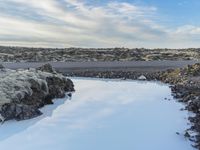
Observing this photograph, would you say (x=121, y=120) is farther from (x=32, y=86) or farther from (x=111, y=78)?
(x=111, y=78)

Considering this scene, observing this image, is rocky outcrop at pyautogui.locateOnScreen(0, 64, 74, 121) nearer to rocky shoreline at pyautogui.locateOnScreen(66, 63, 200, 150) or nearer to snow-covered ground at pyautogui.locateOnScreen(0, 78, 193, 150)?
snow-covered ground at pyautogui.locateOnScreen(0, 78, 193, 150)

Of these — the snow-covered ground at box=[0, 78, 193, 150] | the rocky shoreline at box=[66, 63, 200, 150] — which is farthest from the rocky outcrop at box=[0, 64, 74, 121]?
the rocky shoreline at box=[66, 63, 200, 150]

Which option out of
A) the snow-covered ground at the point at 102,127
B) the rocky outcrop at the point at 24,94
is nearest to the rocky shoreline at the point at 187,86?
the snow-covered ground at the point at 102,127

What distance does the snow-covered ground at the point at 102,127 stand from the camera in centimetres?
1524

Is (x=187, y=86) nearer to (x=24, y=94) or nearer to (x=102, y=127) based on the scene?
A: (x=24, y=94)

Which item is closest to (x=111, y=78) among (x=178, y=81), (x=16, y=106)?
(x=178, y=81)

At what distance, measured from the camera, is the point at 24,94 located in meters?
22.5

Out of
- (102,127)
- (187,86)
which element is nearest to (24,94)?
(102,127)

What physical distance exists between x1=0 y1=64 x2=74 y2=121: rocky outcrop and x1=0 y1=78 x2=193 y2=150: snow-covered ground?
0.54m

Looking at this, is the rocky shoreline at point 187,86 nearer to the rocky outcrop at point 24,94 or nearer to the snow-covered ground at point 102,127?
the snow-covered ground at point 102,127

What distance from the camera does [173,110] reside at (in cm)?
2212

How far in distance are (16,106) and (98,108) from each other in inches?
178

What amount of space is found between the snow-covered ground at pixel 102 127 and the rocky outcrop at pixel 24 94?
1.76 ft

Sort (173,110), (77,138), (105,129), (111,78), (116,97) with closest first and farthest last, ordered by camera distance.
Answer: (77,138)
(105,129)
(173,110)
(116,97)
(111,78)
